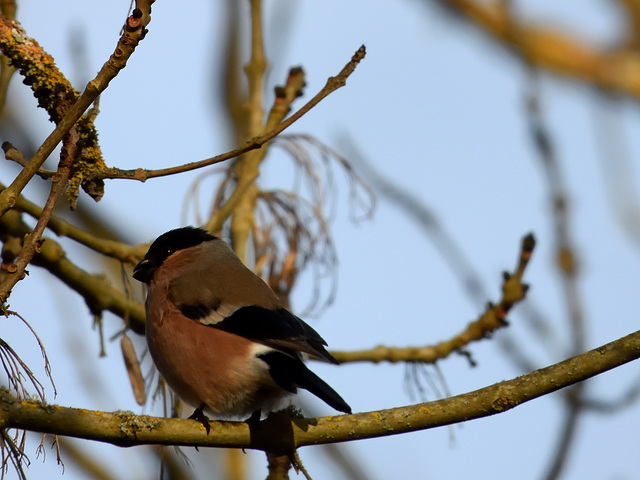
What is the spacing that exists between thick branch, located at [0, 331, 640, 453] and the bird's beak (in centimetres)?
130

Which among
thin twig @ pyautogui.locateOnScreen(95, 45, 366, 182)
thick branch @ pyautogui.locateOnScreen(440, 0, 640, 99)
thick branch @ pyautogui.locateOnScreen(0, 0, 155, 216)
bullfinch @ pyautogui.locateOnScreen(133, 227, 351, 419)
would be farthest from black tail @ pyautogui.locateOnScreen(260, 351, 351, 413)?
thick branch @ pyautogui.locateOnScreen(440, 0, 640, 99)

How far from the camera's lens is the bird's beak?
4012 millimetres

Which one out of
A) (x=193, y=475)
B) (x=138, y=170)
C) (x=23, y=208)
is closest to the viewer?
(x=138, y=170)

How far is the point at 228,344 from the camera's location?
11.4 feet

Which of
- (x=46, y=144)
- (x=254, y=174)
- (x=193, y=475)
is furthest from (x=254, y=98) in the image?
(x=46, y=144)

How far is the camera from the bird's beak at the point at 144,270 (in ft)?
13.2

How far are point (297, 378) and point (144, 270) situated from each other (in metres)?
1.22

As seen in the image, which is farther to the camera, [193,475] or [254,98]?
[254,98]

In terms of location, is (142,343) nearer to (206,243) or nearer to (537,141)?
(206,243)

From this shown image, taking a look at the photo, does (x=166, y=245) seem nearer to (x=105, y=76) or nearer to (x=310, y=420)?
(x=310, y=420)

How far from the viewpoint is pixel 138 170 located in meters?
2.68

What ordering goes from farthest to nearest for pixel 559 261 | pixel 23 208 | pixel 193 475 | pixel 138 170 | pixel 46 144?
1. pixel 193 475
2. pixel 23 208
3. pixel 559 261
4. pixel 138 170
5. pixel 46 144

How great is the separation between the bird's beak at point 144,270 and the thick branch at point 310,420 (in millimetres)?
1300

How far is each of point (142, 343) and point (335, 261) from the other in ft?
3.82
